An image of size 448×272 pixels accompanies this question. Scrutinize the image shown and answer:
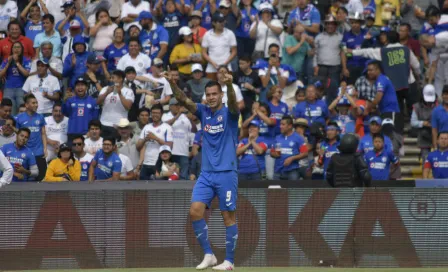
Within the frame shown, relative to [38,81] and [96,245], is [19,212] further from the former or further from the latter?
[38,81]

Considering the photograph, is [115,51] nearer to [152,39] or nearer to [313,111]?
[152,39]

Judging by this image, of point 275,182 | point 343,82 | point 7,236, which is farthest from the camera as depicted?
point 343,82

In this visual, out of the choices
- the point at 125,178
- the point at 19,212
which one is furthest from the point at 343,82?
the point at 19,212

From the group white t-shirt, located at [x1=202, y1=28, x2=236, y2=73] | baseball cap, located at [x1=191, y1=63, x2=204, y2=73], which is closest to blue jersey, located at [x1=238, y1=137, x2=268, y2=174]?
baseball cap, located at [x1=191, y1=63, x2=204, y2=73]

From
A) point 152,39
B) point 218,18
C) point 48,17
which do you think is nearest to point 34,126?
point 48,17

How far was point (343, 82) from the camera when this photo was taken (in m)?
20.5

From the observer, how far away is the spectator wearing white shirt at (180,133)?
19.7 meters

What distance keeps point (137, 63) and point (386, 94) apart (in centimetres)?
521

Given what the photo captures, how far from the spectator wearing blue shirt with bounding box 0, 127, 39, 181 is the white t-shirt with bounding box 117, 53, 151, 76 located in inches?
140

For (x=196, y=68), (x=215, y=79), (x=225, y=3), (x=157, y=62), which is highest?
(x=225, y=3)

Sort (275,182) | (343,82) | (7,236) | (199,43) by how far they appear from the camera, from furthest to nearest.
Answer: (199,43) → (343,82) → (275,182) → (7,236)

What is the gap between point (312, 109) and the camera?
20312mm

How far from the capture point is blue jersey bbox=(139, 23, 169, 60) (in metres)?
22.1

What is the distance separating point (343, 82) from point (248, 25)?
3.34 metres
